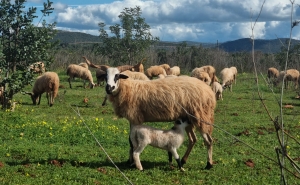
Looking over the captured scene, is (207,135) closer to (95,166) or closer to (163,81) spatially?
(163,81)

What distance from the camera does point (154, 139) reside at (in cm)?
782

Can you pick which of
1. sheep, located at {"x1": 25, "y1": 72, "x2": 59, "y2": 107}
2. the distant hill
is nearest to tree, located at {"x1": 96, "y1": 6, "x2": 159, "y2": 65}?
the distant hill

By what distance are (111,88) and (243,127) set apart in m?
6.43

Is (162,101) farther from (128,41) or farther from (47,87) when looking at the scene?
(128,41)

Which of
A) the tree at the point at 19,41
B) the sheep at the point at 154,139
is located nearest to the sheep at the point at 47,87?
the tree at the point at 19,41

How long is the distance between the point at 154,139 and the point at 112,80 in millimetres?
1506

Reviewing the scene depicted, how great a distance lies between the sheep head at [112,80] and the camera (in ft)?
26.8

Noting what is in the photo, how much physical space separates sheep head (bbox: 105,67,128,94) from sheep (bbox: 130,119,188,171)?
86cm

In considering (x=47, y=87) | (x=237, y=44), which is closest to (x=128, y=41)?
(x=47, y=87)

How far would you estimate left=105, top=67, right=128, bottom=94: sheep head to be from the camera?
817 centimetres

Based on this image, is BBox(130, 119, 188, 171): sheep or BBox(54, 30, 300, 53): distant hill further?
BBox(130, 119, 188, 171): sheep

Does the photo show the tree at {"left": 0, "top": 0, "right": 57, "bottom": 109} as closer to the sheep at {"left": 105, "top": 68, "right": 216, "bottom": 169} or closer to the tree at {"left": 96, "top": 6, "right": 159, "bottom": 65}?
the sheep at {"left": 105, "top": 68, "right": 216, "bottom": 169}

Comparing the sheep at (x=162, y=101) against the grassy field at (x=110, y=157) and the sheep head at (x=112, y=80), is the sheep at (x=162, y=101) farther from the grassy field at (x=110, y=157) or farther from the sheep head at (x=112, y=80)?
the grassy field at (x=110, y=157)

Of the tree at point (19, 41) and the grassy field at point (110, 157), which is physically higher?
the tree at point (19, 41)
